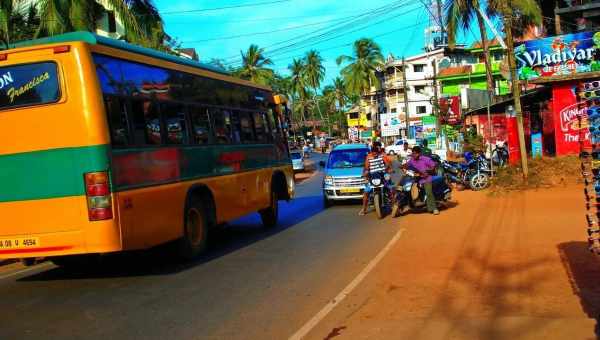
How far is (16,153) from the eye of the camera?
7695mm

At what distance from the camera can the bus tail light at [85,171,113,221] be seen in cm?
746

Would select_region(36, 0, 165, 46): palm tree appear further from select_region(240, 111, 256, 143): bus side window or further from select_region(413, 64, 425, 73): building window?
select_region(413, 64, 425, 73): building window

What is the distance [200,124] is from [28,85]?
329cm

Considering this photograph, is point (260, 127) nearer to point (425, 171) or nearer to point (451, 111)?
point (425, 171)

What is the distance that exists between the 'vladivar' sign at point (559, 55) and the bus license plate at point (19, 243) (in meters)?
18.9

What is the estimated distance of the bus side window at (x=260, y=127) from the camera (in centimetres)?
1327

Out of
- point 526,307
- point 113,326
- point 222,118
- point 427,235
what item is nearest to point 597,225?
point 526,307

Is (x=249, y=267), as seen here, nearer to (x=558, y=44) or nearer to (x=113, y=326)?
(x=113, y=326)

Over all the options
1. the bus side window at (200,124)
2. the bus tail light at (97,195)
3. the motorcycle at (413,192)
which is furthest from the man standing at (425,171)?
the bus tail light at (97,195)

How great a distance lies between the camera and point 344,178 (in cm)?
1755

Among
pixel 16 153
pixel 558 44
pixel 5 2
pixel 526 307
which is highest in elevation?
pixel 5 2

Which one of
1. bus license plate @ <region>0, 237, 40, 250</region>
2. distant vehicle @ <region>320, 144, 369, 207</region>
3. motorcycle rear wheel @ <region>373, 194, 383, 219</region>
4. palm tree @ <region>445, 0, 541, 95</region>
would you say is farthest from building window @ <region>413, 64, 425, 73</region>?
bus license plate @ <region>0, 237, 40, 250</region>

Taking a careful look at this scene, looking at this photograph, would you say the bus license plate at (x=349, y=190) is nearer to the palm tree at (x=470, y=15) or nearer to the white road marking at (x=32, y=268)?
Result: the white road marking at (x=32, y=268)

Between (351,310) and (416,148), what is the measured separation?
874 cm
